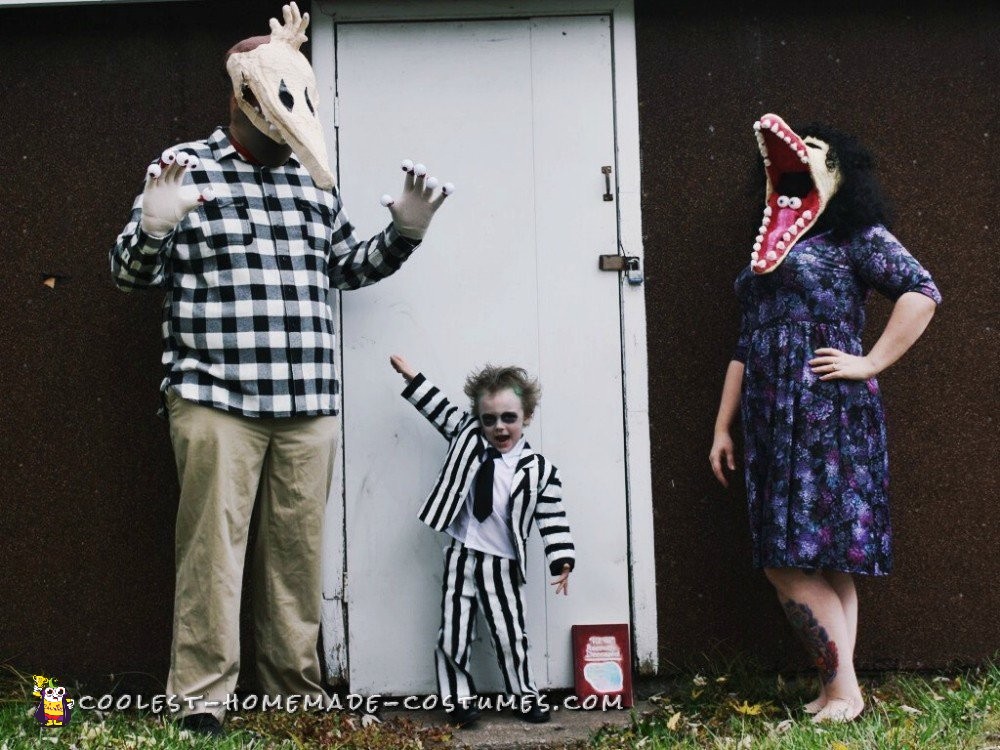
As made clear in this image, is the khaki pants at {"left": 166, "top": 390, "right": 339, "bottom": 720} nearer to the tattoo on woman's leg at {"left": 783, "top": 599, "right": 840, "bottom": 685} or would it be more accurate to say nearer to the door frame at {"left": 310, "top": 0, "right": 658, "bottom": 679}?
the door frame at {"left": 310, "top": 0, "right": 658, "bottom": 679}

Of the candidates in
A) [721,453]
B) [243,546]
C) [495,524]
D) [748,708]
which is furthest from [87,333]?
[748,708]

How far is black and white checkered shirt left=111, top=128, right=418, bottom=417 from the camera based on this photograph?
3590 mm

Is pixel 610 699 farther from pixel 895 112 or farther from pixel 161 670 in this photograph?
pixel 895 112

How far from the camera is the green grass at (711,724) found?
10.9 feet

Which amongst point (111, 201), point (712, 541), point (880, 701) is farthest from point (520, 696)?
point (111, 201)

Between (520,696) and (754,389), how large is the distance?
4.31 ft

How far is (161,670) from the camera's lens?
420 cm

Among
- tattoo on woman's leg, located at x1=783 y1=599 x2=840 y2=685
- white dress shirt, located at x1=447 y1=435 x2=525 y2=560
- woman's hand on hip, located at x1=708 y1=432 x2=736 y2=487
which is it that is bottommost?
tattoo on woman's leg, located at x1=783 y1=599 x2=840 y2=685

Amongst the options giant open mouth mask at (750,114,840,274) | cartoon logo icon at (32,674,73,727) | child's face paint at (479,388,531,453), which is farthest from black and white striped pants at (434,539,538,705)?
giant open mouth mask at (750,114,840,274)

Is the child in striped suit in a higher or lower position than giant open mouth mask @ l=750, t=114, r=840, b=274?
lower

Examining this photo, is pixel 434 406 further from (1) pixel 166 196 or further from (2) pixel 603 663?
(1) pixel 166 196

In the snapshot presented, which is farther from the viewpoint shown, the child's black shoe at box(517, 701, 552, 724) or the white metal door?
the white metal door

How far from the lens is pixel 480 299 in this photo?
426 cm

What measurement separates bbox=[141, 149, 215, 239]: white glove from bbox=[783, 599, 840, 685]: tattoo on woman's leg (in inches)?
87.5
